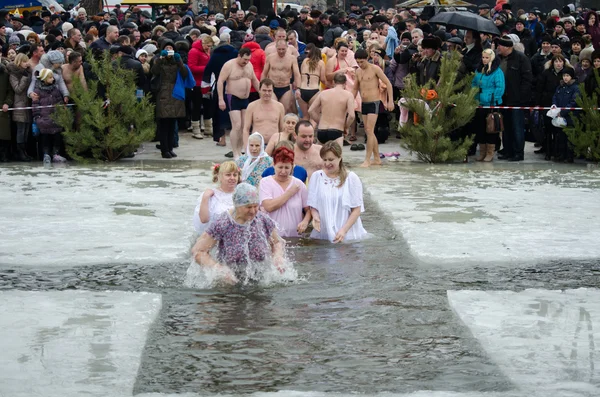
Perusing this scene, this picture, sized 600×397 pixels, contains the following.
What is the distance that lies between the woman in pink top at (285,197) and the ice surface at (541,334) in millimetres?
2833

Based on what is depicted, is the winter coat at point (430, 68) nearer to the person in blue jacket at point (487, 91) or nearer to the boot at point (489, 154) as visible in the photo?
the person in blue jacket at point (487, 91)

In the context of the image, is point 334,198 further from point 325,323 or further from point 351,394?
point 351,394

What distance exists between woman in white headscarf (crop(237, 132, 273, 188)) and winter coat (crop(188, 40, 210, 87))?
757cm

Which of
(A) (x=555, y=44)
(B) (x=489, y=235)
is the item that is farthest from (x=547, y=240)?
(A) (x=555, y=44)

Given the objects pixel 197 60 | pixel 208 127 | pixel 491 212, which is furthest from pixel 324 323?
pixel 208 127

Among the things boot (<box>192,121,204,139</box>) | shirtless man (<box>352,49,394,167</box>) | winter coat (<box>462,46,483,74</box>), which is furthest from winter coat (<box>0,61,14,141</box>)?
winter coat (<box>462,46,483,74</box>)

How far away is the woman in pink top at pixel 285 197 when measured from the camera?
10.9m

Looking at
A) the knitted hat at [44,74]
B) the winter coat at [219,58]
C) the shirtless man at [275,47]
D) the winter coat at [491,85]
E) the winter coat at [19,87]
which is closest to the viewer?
the knitted hat at [44,74]

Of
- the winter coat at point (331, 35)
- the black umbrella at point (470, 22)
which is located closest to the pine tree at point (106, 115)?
the black umbrella at point (470, 22)

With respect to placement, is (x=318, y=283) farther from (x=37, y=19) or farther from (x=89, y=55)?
(x=37, y=19)

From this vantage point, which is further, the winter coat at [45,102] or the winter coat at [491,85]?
the winter coat at [491,85]

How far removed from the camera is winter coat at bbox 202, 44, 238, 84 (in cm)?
1847

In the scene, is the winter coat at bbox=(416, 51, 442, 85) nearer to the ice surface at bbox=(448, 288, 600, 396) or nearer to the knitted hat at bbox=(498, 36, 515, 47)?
the knitted hat at bbox=(498, 36, 515, 47)

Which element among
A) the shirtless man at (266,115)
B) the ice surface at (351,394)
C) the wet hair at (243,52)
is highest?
the wet hair at (243,52)
